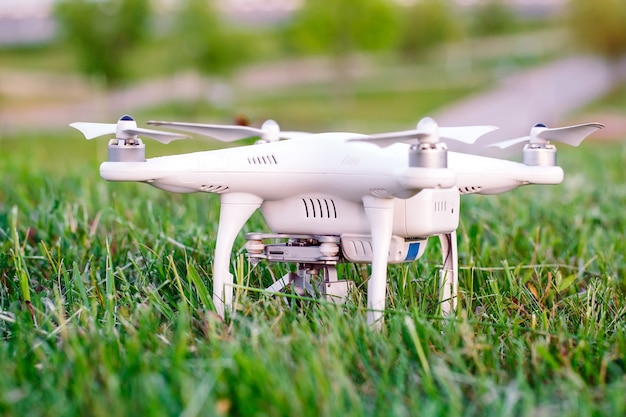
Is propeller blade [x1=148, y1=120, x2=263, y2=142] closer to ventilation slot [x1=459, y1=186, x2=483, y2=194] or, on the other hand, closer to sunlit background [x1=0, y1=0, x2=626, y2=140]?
ventilation slot [x1=459, y1=186, x2=483, y2=194]

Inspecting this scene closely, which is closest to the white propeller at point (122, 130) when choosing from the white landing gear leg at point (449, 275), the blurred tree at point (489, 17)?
the white landing gear leg at point (449, 275)

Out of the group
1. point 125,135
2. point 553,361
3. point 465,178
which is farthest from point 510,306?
point 125,135

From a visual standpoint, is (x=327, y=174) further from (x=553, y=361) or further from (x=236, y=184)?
(x=553, y=361)

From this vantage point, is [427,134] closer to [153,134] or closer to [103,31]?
[153,134]

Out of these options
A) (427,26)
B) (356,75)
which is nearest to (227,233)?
(356,75)

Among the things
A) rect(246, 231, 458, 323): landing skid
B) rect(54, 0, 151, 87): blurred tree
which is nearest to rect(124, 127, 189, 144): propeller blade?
rect(246, 231, 458, 323): landing skid
